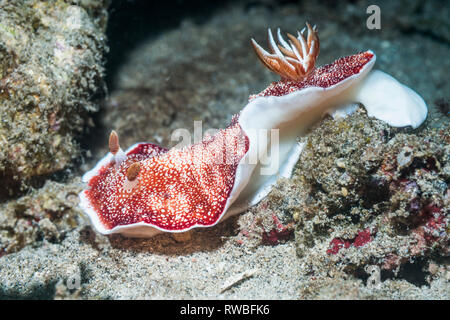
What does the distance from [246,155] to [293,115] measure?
580 millimetres

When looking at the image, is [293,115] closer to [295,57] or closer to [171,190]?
[295,57]

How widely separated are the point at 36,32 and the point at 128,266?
2.54 meters

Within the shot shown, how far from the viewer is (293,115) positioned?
2.97 m

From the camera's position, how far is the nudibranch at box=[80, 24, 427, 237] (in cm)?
283

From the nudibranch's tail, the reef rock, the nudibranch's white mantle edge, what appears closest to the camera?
the nudibranch's white mantle edge

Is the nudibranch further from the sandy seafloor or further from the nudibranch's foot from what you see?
the sandy seafloor

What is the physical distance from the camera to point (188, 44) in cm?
737

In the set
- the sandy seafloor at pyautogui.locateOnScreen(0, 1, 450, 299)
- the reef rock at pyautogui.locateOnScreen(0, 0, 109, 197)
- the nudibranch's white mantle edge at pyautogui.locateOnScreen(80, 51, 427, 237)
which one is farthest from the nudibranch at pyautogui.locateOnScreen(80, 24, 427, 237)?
the reef rock at pyautogui.locateOnScreen(0, 0, 109, 197)

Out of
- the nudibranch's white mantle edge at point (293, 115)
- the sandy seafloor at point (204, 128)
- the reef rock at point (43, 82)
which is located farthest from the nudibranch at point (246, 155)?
the reef rock at point (43, 82)

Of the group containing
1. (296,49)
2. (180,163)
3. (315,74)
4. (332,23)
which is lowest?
(332,23)

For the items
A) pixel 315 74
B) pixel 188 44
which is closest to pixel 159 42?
pixel 188 44

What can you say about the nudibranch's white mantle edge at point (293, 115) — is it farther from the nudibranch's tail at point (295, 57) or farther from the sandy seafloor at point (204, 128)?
the nudibranch's tail at point (295, 57)

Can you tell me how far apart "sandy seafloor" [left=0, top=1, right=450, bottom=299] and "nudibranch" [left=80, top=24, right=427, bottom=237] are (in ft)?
0.97

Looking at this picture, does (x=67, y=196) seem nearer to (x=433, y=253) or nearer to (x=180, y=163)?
(x=180, y=163)
